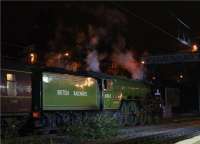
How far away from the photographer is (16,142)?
15703 mm

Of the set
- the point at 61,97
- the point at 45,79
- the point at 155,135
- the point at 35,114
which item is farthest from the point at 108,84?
the point at 155,135

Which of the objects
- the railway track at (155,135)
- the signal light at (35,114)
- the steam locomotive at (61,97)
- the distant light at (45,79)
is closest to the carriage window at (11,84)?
the steam locomotive at (61,97)

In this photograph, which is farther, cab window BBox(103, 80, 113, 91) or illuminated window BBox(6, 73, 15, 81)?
cab window BBox(103, 80, 113, 91)

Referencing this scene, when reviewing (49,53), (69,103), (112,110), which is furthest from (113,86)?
(49,53)

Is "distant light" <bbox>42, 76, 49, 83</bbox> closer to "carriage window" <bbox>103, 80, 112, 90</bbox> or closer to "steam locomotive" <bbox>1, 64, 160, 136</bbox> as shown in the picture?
"steam locomotive" <bbox>1, 64, 160, 136</bbox>

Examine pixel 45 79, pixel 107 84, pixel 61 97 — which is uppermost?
pixel 45 79

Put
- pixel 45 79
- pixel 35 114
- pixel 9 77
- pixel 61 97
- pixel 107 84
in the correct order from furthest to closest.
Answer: pixel 107 84 → pixel 61 97 → pixel 45 79 → pixel 35 114 → pixel 9 77

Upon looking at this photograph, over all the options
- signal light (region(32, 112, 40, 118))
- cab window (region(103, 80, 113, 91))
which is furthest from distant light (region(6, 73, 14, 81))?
cab window (region(103, 80, 113, 91))

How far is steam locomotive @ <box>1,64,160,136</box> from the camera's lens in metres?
19.7

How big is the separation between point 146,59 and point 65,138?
39.1m

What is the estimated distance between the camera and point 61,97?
22734mm

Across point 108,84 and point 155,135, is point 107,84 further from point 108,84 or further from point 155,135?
point 155,135

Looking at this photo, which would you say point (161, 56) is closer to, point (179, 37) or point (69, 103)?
point (179, 37)

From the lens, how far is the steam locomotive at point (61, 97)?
1966 cm
